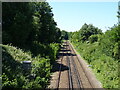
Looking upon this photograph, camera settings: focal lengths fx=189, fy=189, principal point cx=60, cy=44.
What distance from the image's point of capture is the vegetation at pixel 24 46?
1246 cm

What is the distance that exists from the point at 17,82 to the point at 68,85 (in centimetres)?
670

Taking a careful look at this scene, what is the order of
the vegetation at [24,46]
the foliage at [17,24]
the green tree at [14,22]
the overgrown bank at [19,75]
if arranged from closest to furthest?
the overgrown bank at [19,75] < the vegetation at [24,46] < the green tree at [14,22] < the foliage at [17,24]

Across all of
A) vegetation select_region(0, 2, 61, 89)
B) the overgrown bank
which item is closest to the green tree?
vegetation select_region(0, 2, 61, 89)

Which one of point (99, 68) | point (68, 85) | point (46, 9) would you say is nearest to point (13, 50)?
point (68, 85)

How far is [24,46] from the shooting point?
24453 millimetres

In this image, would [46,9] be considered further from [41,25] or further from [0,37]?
[0,37]

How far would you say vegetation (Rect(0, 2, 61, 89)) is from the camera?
40.9 ft

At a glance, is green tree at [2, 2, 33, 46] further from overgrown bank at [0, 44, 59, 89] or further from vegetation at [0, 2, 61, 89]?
overgrown bank at [0, 44, 59, 89]

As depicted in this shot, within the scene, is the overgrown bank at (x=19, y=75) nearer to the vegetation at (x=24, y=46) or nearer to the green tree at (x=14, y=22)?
the vegetation at (x=24, y=46)

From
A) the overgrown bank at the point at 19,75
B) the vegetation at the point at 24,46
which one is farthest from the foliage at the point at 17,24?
the overgrown bank at the point at 19,75

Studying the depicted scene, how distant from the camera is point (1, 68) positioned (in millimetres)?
12125

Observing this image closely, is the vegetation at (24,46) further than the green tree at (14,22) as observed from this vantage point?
No

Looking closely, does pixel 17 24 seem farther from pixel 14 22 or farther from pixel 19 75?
pixel 19 75

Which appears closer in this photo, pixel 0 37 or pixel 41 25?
pixel 0 37
